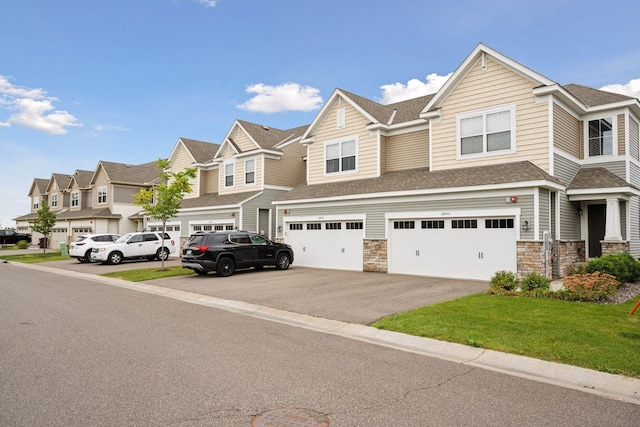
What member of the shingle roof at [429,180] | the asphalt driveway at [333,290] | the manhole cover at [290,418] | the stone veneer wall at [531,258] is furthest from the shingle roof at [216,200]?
the manhole cover at [290,418]

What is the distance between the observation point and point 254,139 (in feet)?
89.1

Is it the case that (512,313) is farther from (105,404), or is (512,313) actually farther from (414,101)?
(414,101)

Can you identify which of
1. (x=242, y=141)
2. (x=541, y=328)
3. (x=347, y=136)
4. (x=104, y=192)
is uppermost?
(x=242, y=141)

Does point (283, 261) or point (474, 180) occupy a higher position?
point (474, 180)

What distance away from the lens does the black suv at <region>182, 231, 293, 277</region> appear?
1753cm

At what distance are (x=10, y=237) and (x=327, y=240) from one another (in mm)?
45480

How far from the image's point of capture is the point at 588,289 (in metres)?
10.9

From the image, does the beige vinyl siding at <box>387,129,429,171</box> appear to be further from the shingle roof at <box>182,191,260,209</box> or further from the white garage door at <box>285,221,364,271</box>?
the shingle roof at <box>182,191,260,209</box>

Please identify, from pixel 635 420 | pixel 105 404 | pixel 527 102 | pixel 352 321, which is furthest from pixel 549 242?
pixel 105 404

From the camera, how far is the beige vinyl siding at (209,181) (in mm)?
31366

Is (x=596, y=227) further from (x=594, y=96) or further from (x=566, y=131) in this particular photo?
(x=594, y=96)

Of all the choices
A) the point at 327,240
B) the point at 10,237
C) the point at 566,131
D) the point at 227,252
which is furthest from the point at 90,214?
the point at 566,131

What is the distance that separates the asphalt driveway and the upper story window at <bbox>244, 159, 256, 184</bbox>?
30.6 feet

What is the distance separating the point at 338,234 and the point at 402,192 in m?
4.12
